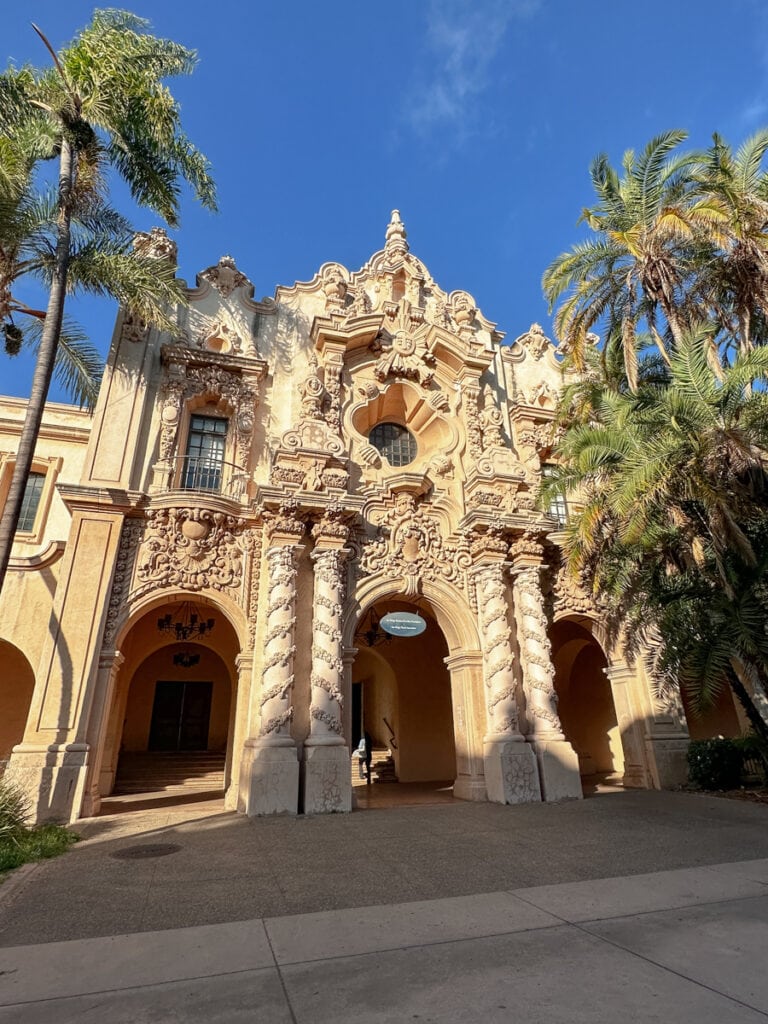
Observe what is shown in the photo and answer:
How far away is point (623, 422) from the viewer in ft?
44.1

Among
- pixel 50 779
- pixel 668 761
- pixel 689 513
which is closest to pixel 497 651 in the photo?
pixel 689 513

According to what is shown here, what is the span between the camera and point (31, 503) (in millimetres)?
16109

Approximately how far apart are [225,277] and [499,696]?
14.5m

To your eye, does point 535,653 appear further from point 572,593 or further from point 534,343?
point 534,343

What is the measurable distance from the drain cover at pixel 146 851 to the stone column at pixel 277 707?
8.85 ft

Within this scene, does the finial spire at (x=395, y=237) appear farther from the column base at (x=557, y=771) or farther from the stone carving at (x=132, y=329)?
the column base at (x=557, y=771)

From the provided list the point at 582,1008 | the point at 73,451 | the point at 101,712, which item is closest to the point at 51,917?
the point at 582,1008

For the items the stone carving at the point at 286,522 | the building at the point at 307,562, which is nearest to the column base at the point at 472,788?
the building at the point at 307,562

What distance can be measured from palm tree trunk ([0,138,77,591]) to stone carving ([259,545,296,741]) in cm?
511

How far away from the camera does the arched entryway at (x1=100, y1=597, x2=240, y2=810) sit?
50.0 feet

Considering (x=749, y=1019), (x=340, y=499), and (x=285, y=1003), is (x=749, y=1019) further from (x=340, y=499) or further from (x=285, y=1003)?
(x=340, y=499)

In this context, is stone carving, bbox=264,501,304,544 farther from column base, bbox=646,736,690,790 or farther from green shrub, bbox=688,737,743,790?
green shrub, bbox=688,737,743,790

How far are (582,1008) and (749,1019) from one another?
0.87m

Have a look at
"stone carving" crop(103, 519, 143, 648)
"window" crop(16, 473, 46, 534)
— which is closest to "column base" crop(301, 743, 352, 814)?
"stone carving" crop(103, 519, 143, 648)
